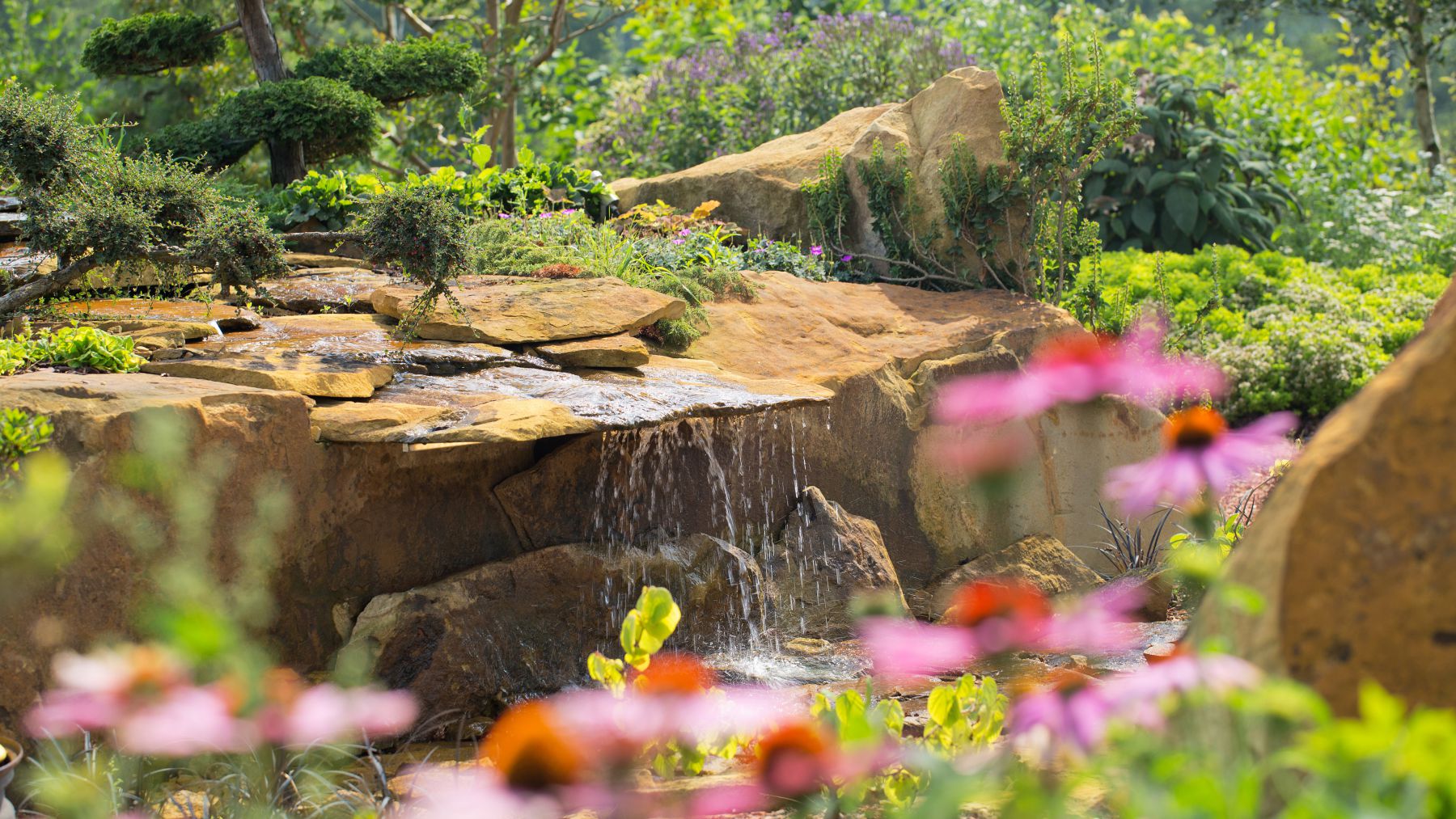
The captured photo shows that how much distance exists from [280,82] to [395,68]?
0.86 m

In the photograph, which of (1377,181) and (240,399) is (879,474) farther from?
(1377,181)

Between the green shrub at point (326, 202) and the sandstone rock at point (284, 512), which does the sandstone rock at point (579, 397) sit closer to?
the sandstone rock at point (284, 512)

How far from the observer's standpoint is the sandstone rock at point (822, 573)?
5145 millimetres

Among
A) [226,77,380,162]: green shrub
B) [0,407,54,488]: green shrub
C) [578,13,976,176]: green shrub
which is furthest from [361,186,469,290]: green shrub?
[578,13,976,176]: green shrub

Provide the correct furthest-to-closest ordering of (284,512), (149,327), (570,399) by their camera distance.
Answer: (149,327), (570,399), (284,512)

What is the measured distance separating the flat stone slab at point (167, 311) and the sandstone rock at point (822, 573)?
244cm

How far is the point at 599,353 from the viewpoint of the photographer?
4984 mm

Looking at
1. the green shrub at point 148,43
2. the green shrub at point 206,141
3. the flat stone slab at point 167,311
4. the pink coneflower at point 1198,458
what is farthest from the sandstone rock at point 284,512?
the green shrub at point 148,43

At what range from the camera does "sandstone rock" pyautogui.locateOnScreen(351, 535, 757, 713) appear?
405 cm

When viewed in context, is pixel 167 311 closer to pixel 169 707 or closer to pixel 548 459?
pixel 548 459

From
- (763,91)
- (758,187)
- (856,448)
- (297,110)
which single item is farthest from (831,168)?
(763,91)

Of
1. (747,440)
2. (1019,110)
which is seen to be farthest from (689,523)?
(1019,110)

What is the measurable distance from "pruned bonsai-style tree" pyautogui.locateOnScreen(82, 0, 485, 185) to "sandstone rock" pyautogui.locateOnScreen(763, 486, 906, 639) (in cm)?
466

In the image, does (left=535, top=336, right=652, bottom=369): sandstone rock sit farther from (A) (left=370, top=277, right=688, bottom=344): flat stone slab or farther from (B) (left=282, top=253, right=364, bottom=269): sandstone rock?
(B) (left=282, top=253, right=364, bottom=269): sandstone rock
